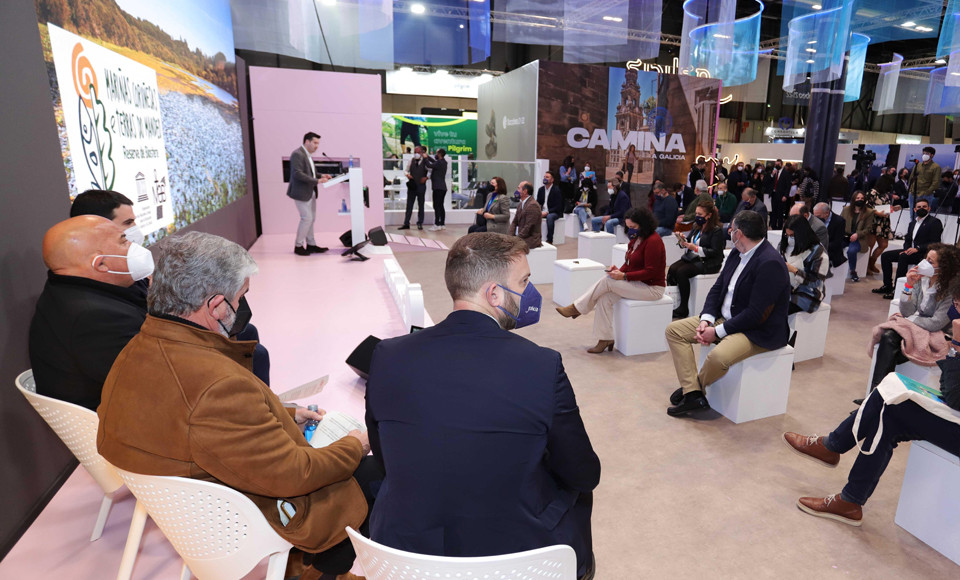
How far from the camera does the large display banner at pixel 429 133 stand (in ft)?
60.2

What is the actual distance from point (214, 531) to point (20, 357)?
1741 mm

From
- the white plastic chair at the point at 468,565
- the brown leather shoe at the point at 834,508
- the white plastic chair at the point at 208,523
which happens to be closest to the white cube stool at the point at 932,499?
the brown leather shoe at the point at 834,508

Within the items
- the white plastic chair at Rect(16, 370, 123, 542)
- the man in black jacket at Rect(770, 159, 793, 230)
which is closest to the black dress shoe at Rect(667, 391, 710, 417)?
the white plastic chair at Rect(16, 370, 123, 542)

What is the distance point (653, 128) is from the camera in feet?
44.9

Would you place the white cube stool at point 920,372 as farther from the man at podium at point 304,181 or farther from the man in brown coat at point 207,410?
the man at podium at point 304,181

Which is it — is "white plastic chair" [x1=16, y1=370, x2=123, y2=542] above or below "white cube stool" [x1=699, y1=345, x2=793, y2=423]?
above

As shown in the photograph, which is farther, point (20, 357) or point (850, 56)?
point (850, 56)

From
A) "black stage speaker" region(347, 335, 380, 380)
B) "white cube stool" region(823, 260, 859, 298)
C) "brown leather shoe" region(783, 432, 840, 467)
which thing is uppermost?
"black stage speaker" region(347, 335, 380, 380)

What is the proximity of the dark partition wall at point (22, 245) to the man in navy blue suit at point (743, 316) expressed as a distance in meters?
3.49

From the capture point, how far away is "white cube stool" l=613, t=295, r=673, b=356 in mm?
4668

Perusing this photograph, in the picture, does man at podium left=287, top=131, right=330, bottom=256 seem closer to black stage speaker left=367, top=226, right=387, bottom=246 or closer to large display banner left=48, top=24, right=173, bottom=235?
black stage speaker left=367, top=226, right=387, bottom=246

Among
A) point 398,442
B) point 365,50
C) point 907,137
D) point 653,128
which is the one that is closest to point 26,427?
point 398,442

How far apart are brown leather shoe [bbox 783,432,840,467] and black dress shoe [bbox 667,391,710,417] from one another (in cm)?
66

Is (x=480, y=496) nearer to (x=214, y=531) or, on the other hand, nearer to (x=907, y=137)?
(x=214, y=531)
